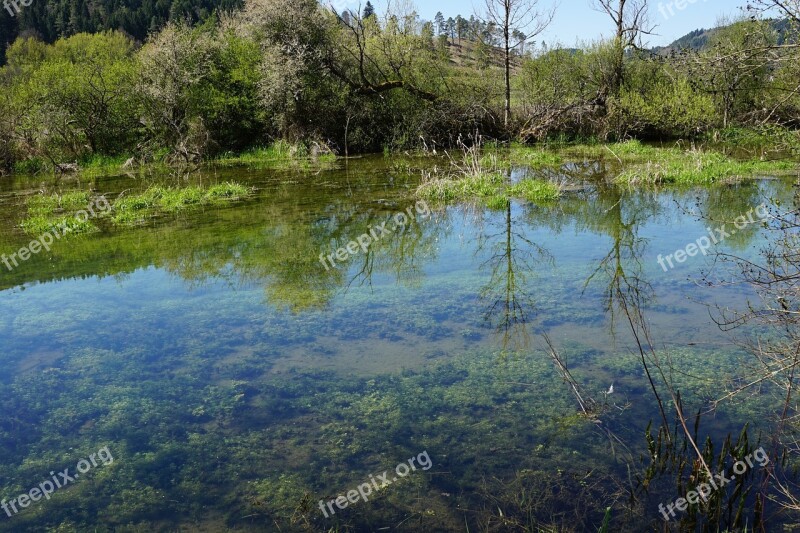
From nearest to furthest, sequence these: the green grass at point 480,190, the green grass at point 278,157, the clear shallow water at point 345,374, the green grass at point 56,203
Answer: the clear shallow water at point 345,374
the green grass at point 480,190
the green grass at point 56,203
the green grass at point 278,157

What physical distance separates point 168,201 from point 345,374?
10.9 metres

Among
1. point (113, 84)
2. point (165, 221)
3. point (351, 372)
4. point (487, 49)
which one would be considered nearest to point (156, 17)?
point (113, 84)

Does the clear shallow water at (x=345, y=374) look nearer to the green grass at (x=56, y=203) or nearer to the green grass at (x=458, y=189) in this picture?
the green grass at (x=458, y=189)

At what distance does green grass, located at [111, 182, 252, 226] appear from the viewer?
13820 millimetres

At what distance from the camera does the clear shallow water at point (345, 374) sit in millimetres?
4008

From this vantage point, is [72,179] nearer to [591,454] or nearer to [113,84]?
[113,84]

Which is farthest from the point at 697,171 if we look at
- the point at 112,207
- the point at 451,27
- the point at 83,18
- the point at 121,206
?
the point at 83,18

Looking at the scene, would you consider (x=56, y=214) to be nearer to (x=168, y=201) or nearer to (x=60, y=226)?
(x=60, y=226)

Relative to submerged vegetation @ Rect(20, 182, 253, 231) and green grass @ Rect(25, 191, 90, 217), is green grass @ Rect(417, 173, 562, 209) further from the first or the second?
green grass @ Rect(25, 191, 90, 217)

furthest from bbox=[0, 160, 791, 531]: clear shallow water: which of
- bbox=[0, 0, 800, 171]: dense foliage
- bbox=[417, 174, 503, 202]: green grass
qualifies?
bbox=[0, 0, 800, 171]: dense foliage

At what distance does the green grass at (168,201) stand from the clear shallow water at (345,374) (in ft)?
9.60

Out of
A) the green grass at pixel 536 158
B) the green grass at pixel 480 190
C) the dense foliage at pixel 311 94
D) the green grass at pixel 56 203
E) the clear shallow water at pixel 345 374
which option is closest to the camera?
the clear shallow water at pixel 345 374

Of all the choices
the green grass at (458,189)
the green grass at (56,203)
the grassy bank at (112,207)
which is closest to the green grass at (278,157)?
the grassy bank at (112,207)

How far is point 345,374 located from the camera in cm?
577
